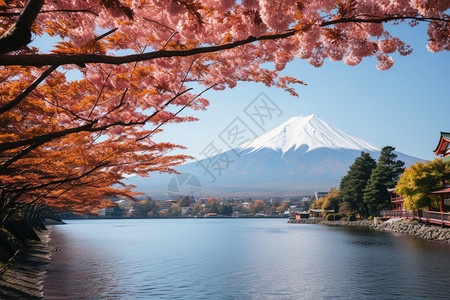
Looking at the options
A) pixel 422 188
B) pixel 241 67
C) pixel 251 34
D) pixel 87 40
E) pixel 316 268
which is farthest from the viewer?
pixel 422 188

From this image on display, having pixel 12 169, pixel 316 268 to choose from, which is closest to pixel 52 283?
pixel 12 169

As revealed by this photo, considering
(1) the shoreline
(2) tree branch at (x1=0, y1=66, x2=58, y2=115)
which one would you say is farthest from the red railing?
(2) tree branch at (x1=0, y1=66, x2=58, y2=115)

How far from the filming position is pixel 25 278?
46.5 ft

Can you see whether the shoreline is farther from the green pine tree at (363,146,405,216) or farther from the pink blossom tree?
the green pine tree at (363,146,405,216)

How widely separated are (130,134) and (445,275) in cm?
1383

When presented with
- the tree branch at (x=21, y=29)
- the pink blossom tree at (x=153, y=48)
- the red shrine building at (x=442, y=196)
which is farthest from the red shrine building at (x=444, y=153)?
the tree branch at (x=21, y=29)

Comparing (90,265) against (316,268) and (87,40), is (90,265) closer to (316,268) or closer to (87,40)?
(316,268)

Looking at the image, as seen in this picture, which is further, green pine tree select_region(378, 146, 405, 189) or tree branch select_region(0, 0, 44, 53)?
green pine tree select_region(378, 146, 405, 189)

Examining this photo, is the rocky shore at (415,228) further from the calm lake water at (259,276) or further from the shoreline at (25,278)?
the shoreline at (25,278)

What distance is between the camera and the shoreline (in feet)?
38.5

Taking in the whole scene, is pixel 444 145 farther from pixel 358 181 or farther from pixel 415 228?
pixel 358 181

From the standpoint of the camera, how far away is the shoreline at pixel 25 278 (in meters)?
11.7

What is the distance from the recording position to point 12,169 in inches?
434

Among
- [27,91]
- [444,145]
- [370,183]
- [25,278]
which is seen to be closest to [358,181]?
[370,183]
